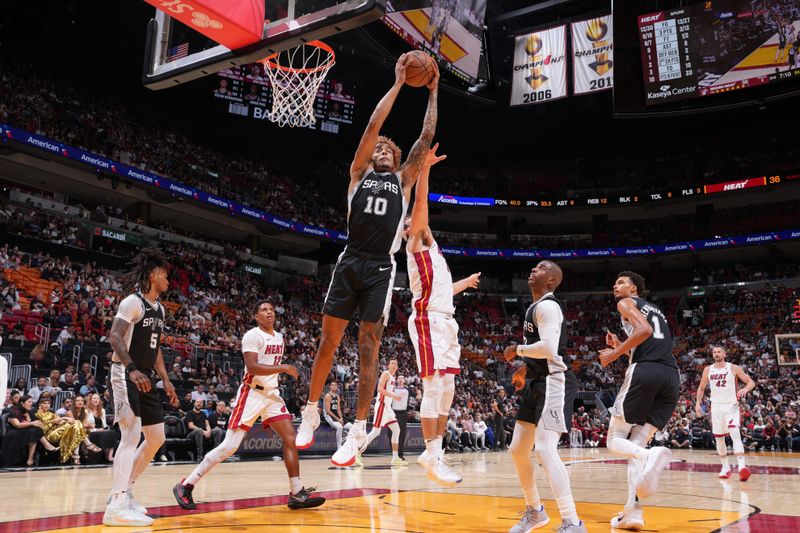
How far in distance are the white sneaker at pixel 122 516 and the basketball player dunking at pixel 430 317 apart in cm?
225

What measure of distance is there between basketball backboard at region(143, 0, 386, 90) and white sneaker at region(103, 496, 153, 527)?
427 cm

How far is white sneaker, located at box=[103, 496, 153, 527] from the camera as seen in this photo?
4.86 metres

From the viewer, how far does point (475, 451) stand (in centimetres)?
1866

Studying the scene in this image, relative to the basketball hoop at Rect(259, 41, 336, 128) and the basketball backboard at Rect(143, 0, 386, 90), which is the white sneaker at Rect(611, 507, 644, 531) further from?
the basketball hoop at Rect(259, 41, 336, 128)

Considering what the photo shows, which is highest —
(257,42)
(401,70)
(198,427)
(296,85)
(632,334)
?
(296,85)

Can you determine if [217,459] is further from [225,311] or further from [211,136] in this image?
[211,136]

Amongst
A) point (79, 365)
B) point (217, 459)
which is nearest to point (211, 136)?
point (79, 365)

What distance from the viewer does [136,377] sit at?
5.20 meters

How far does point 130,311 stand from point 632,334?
4222mm

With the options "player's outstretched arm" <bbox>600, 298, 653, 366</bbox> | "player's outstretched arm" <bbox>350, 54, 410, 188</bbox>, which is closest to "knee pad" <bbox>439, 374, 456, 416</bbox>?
"player's outstretched arm" <bbox>600, 298, 653, 366</bbox>

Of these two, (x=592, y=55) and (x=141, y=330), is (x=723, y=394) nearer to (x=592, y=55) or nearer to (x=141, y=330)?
(x=141, y=330)

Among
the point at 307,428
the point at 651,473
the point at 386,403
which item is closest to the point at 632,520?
the point at 651,473

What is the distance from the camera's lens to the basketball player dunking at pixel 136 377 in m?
5.20

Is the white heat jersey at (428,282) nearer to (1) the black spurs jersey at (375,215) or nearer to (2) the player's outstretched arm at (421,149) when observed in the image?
(2) the player's outstretched arm at (421,149)
